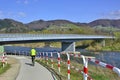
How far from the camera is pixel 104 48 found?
162 metres

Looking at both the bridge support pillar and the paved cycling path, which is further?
the bridge support pillar

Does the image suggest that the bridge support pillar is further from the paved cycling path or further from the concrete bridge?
the paved cycling path

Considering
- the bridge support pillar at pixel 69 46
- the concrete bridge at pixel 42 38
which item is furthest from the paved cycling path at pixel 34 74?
the bridge support pillar at pixel 69 46

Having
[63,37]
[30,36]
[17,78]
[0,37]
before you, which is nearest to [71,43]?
[63,37]

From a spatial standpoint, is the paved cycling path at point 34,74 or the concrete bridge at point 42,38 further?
the concrete bridge at point 42,38

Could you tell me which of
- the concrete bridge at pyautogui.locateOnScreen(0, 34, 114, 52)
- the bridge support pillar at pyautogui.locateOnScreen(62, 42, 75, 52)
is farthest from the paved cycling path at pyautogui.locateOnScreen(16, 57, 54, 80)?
the bridge support pillar at pyautogui.locateOnScreen(62, 42, 75, 52)

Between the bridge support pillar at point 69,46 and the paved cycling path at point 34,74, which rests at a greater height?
the paved cycling path at point 34,74

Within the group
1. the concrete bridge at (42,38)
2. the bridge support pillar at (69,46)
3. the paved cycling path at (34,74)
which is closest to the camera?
the paved cycling path at (34,74)

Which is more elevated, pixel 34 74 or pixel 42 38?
pixel 34 74

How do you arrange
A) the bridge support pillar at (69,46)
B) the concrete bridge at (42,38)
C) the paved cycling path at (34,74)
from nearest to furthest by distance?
1. the paved cycling path at (34,74)
2. the concrete bridge at (42,38)
3. the bridge support pillar at (69,46)

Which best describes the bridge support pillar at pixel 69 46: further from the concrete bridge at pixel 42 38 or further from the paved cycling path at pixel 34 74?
the paved cycling path at pixel 34 74

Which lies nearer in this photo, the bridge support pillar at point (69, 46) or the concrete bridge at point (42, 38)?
the concrete bridge at point (42, 38)

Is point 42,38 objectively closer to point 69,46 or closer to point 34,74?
point 69,46

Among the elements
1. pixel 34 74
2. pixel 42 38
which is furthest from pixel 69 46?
pixel 34 74
